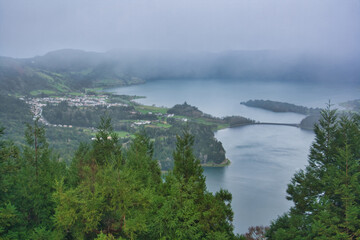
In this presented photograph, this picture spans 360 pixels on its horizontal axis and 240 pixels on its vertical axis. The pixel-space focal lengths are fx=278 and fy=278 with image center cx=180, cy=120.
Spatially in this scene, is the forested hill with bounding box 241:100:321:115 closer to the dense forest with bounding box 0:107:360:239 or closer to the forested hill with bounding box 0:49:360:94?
the forested hill with bounding box 0:49:360:94

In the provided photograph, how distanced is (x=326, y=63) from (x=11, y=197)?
173620 millimetres

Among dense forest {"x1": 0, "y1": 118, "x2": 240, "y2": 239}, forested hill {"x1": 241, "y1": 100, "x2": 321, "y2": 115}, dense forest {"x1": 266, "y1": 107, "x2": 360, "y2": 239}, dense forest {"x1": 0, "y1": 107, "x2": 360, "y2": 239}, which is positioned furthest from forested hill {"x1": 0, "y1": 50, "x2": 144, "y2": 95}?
dense forest {"x1": 266, "y1": 107, "x2": 360, "y2": 239}

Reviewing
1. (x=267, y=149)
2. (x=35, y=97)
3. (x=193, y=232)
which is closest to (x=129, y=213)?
(x=193, y=232)

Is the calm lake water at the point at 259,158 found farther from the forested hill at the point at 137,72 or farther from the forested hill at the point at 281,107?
the forested hill at the point at 137,72

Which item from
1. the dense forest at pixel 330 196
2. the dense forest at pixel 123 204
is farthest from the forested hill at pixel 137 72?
the dense forest at pixel 330 196

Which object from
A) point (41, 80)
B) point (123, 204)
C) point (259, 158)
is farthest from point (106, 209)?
point (41, 80)

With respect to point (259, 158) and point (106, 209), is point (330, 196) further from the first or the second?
point (259, 158)

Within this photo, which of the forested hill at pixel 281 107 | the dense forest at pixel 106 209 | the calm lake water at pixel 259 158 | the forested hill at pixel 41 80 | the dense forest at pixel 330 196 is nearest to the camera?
the dense forest at pixel 106 209

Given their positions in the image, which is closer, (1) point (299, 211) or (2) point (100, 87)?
(1) point (299, 211)

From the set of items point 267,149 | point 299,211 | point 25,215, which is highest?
point 25,215

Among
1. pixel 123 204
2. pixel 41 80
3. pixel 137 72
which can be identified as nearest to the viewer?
pixel 123 204

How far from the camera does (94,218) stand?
5.82 metres

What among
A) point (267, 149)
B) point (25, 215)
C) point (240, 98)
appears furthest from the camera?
point (240, 98)

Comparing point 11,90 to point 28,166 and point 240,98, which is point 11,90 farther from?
point 28,166
